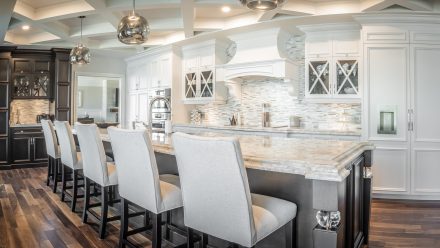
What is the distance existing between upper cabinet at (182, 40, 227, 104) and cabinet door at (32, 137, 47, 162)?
3.31 meters

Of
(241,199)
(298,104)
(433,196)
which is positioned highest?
(298,104)

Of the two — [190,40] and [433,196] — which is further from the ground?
[190,40]

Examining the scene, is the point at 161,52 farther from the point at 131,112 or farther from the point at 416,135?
the point at 416,135

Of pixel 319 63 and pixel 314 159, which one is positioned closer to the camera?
pixel 314 159

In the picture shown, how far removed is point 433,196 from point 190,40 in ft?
15.4

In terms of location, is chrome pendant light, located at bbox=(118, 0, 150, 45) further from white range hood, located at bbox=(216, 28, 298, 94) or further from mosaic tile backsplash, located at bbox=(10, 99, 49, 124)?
mosaic tile backsplash, located at bbox=(10, 99, 49, 124)

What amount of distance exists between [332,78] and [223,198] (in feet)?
12.3

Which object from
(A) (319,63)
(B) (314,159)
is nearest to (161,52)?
(A) (319,63)

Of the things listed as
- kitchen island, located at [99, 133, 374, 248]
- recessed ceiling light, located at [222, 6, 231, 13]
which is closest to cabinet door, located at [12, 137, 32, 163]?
recessed ceiling light, located at [222, 6, 231, 13]

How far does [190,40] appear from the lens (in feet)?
19.8

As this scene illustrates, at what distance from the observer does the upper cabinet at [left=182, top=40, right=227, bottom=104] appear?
236 inches

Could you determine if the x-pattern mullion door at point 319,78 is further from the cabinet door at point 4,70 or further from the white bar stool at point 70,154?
the cabinet door at point 4,70

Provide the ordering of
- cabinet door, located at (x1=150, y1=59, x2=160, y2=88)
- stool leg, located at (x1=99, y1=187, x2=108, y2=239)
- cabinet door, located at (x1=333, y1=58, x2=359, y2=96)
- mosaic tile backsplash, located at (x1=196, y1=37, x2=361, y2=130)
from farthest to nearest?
cabinet door, located at (x1=150, y1=59, x2=160, y2=88), mosaic tile backsplash, located at (x1=196, y1=37, x2=361, y2=130), cabinet door, located at (x1=333, y1=58, x2=359, y2=96), stool leg, located at (x1=99, y1=187, x2=108, y2=239)

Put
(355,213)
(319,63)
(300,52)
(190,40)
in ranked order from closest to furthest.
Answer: (355,213)
(319,63)
(300,52)
(190,40)
